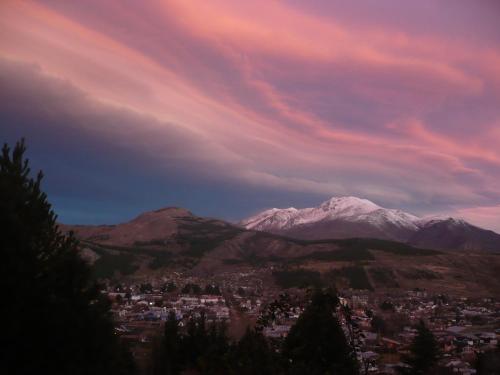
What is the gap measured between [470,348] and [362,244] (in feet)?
467

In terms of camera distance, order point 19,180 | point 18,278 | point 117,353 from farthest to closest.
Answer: point 19,180 → point 117,353 → point 18,278

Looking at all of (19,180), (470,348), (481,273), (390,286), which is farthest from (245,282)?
(19,180)

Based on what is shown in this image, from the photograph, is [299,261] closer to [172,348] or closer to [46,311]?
[172,348]

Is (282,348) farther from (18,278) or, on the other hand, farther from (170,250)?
(170,250)

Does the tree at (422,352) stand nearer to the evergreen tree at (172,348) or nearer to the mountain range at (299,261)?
the evergreen tree at (172,348)

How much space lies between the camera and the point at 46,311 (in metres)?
11.9

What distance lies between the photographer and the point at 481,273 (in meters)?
118

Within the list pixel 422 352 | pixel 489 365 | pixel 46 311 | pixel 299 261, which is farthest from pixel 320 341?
pixel 299 261

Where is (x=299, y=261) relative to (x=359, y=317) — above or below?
below

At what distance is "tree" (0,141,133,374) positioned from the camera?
11.1m

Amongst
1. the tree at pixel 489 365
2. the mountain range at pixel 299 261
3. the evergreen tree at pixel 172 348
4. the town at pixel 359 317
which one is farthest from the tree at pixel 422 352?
the mountain range at pixel 299 261

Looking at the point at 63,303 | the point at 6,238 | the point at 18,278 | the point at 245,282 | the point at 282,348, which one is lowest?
the point at 245,282

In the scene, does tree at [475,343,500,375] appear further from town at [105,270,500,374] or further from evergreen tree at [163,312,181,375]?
evergreen tree at [163,312,181,375]

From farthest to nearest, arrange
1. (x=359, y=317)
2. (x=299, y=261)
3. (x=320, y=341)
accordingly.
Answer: (x=299, y=261) → (x=320, y=341) → (x=359, y=317)
